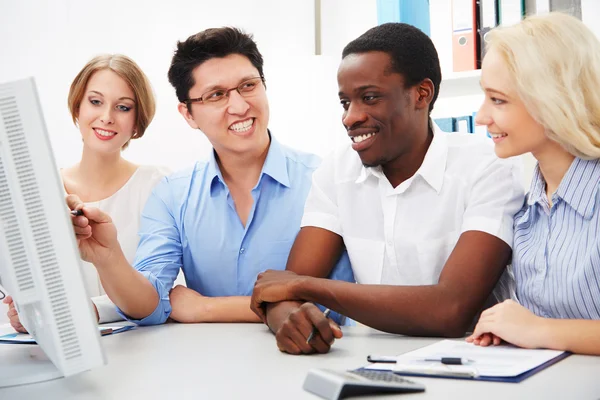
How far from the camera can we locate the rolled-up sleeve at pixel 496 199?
5.07 ft

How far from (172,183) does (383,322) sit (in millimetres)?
1025

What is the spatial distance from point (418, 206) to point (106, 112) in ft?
4.54

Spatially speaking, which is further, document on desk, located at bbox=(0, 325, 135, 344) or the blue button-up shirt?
the blue button-up shirt

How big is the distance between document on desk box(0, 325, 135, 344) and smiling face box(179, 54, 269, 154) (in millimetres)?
694

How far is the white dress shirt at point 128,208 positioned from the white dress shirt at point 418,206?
0.91 meters

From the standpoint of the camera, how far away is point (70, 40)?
3.19 m

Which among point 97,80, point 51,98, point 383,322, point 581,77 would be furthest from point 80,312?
point 51,98

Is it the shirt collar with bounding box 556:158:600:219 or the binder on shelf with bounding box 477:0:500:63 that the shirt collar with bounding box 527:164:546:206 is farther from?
the binder on shelf with bounding box 477:0:500:63

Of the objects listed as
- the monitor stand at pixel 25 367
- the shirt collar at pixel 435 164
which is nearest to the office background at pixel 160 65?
the shirt collar at pixel 435 164

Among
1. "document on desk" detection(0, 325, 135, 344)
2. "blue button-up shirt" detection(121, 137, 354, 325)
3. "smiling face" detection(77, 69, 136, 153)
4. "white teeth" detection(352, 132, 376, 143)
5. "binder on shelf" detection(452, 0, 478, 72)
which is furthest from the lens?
"binder on shelf" detection(452, 0, 478, 72)

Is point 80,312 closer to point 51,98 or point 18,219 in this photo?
point 18,219

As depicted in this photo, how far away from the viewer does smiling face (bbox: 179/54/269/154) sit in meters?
2.20

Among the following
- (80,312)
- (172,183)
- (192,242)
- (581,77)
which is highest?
(581,77)

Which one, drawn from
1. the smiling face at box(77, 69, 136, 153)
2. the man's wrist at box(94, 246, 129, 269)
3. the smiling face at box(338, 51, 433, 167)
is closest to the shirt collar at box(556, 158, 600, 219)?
the smiling face at box(338, 51, 433, 167)
